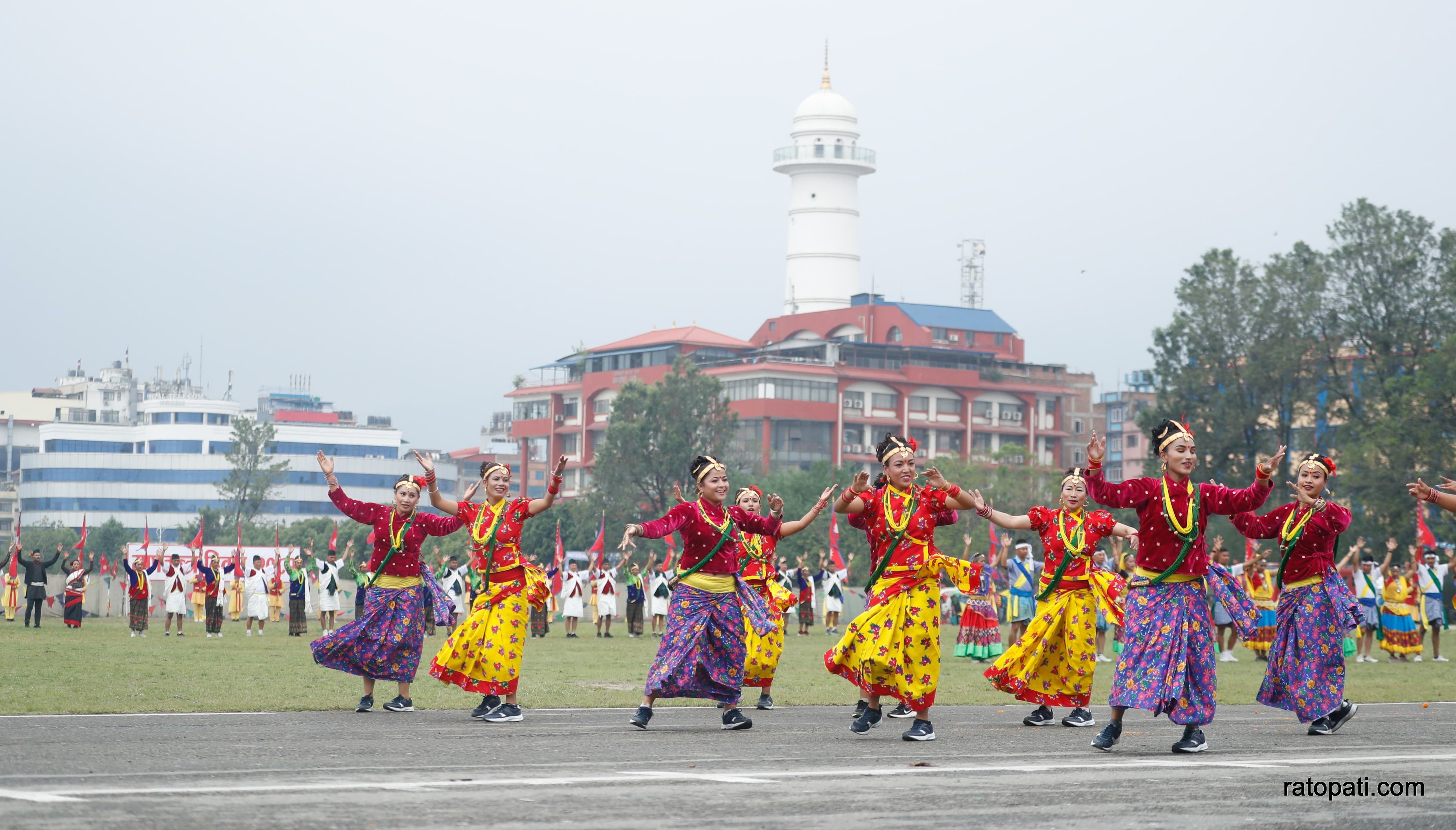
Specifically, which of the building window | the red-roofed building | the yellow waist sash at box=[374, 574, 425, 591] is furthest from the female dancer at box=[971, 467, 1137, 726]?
the building window

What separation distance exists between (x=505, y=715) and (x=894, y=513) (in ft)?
10.7

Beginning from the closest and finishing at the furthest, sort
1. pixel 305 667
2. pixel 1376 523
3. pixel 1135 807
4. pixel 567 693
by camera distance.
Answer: pixel 1135 807 → pixel 567 693 → pixel 305 667 → pixel 1376 523

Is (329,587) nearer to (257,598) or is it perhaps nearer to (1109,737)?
(257,598)

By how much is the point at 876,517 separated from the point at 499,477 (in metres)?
3.16

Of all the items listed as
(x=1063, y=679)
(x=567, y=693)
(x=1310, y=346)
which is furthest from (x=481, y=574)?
(x=1310, y=346)

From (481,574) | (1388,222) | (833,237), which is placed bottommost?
(481,574)

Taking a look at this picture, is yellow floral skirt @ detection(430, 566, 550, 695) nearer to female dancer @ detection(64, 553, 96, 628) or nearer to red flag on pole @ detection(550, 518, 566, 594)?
red flag on pole @ detection(550, 518, 566, 594)

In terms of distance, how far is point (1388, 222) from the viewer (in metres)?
59.7

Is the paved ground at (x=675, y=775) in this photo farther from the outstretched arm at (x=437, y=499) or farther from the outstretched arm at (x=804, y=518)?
the outstretched arm at (x=437, y=499)

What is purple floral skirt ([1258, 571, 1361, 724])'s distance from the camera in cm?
1148

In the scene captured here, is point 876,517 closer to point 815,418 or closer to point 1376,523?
point 1376,523

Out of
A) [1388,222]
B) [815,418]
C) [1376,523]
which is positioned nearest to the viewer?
[1376,523]

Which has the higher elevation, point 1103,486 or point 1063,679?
point 1103,486

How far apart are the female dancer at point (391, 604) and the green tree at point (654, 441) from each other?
63640 millimetres
